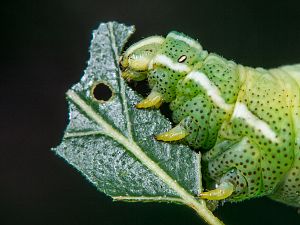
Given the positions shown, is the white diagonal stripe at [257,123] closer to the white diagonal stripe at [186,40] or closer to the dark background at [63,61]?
the white diagonal stripe at [186,40]

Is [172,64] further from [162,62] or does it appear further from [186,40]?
[186,40]

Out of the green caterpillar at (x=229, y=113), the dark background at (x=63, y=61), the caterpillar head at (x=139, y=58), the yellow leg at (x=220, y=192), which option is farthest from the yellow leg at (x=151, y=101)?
the dark background at (x=63, y=61)

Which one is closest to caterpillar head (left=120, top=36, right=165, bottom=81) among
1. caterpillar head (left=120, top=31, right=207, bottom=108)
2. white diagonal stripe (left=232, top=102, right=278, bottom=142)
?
caterpillar head (left=120, top=31, right=207, bottom=108)

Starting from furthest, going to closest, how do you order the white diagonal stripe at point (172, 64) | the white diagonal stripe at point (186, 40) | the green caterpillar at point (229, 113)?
the white diagonal stripe at point (186, 40) < the white diagonal stripe at point (172, 64) < the green caterpillar at point (229, 113)

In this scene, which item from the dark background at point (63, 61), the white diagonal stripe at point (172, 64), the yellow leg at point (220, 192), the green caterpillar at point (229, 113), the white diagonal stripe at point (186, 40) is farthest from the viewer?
the dark background at point (63, 61)

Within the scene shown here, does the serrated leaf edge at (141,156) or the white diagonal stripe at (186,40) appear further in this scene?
the white diagonal stripe at (186,40)

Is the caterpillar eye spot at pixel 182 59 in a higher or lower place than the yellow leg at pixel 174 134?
higher
